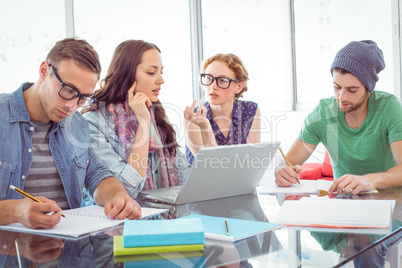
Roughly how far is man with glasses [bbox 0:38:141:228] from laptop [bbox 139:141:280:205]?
9.1 inches

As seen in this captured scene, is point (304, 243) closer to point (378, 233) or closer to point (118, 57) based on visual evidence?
point (378, 233)

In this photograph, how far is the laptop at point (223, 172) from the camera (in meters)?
1.43

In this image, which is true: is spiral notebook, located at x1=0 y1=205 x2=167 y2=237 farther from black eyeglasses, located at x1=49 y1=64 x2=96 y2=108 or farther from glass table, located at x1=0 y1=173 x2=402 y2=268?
black eyeglasses, located at x1=49 y1=64 x2=96 y2=108

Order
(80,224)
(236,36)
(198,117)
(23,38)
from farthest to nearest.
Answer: (236,36), (23,38), (198,117), (80,224)

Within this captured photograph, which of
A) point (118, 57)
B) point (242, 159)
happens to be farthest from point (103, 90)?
point (242, 159)

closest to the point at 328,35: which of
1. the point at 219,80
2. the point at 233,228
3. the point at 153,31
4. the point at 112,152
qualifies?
the point at 153,31

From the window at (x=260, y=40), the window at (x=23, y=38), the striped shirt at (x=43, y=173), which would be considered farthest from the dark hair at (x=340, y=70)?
the window at (x=260, y=40)

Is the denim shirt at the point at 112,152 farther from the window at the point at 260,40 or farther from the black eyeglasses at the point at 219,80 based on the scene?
the window at the point at 260,40

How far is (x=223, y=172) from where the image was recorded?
1.51 m

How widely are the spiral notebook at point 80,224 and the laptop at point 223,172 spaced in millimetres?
159

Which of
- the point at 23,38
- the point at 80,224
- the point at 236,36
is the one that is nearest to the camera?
the point at 80,224

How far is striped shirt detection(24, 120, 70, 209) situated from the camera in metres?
1.62

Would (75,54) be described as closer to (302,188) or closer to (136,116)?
(136,116)

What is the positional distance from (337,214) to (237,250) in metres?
0.41
